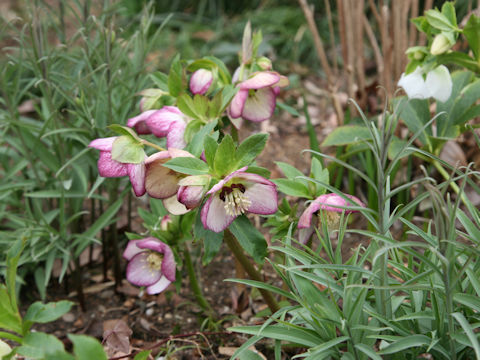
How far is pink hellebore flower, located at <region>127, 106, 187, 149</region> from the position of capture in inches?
35.5

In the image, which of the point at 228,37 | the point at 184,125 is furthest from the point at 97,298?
the point at 228,37

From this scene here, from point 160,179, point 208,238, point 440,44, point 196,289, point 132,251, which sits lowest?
point 196,289

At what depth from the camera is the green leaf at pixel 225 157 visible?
2.55ft

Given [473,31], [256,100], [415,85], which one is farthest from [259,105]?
[473,31]

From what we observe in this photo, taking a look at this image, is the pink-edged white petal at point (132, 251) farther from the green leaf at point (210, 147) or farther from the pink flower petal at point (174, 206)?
the green leaf at point (210, 147)

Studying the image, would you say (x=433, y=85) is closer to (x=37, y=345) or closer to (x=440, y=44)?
A: (x=440, y=44)

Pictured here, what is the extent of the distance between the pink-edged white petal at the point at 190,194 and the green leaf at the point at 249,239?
11cm

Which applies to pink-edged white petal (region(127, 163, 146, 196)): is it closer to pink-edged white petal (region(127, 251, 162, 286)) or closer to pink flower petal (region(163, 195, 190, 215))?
pink flower petal (region(163, 195, 190, 215))

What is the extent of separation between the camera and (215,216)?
0.80 m

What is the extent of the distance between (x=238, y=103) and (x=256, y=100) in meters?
0.06

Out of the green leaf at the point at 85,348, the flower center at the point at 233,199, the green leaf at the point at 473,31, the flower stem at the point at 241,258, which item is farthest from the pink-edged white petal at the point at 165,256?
the green leaf at the point at 473,31

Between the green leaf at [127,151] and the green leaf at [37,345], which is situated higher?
the green leaf at [127,151]

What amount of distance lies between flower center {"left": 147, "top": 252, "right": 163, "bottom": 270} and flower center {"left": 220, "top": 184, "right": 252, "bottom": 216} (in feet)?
0.93

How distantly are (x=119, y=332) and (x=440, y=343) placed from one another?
53 cm
